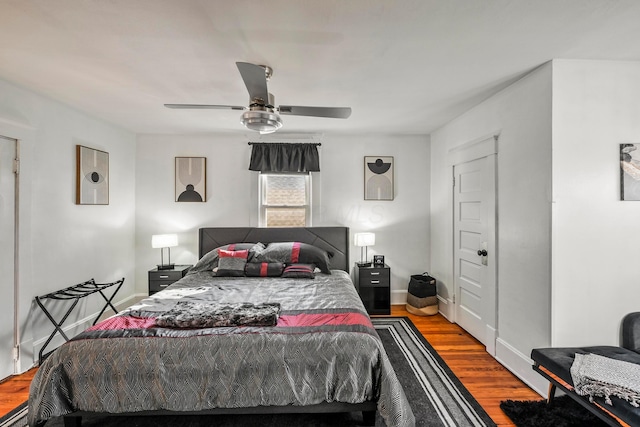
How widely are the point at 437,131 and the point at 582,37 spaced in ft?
7.41

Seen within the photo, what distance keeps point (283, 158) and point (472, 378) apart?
3.40m

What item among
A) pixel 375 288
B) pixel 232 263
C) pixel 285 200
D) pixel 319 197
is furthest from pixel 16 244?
pixel 375 288

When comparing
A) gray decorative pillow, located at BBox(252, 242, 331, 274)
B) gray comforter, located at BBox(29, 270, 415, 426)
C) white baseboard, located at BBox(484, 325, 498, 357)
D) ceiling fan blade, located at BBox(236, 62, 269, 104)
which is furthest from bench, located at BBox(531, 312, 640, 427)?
ceiling fan blade, located at BBox(236, 62, 269, 104)

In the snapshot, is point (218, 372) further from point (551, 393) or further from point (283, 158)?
point (283, 158)

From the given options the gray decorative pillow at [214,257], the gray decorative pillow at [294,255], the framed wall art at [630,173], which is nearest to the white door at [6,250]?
the gray decorative pillow at [214,257]

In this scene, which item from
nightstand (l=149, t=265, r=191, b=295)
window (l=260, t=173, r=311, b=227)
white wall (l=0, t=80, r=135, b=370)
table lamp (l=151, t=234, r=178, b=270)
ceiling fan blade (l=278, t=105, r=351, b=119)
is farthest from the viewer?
window (l=260, t=173, r=311, b=227)

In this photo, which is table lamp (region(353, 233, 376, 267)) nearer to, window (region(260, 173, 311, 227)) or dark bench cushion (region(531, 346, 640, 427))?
window (region(260, 173, 311, 227))

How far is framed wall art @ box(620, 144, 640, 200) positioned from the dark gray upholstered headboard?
110 inches

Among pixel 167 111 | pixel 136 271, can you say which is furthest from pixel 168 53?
pixel 136 271

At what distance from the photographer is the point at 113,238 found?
383 cm

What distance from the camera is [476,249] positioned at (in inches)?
126

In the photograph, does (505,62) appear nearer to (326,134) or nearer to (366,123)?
(366,123)

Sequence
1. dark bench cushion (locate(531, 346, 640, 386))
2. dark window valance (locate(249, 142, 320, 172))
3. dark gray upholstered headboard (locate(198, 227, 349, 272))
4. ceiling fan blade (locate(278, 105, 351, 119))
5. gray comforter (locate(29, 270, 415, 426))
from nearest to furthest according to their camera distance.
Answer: gray comforter (locate(29, 270, 415, 426)) → dark bench cushion (locate(531, 346, 640, 386)) → ceiling fan blade (locate(278, 105, 351, 119)) → dark gray upholstered headboard (locate(198, 227, 349, 272)) → dark window valance (locate(249, 142, 320, 172))

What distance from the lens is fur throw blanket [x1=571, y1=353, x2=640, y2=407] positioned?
1.59m
